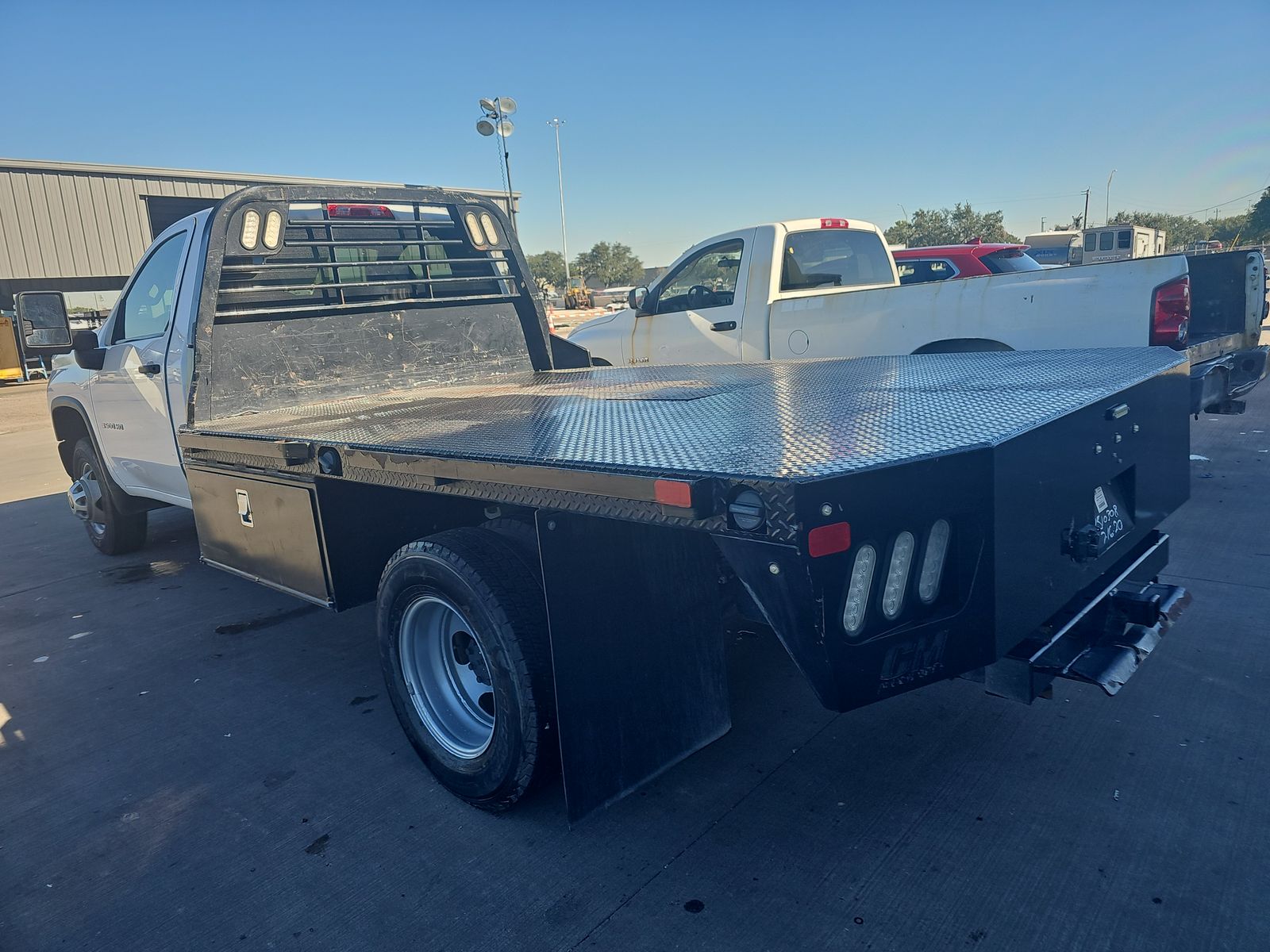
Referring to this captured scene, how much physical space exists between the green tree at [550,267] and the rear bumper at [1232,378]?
78.6m

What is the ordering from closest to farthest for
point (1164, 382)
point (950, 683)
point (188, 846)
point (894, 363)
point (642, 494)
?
point (642, 494) → point (188, 846) → point (1164, 382) → point (950, 683) → point (894, 363)

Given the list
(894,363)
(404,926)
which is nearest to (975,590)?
(404,926)

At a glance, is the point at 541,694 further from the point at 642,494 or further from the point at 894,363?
the point at 894,363

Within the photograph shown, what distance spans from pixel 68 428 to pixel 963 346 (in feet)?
22.3

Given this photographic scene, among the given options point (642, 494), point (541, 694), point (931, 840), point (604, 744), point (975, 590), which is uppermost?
point (642, 494)

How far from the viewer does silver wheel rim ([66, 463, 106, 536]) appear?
21.0ft

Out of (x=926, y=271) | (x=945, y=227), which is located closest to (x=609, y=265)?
(x=945, y=227)

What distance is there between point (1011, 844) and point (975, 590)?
3.27ft

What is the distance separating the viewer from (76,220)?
2816 cm

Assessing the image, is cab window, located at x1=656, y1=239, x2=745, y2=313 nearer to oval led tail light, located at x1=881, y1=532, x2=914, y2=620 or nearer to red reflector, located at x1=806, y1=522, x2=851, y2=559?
oval led tail light, located at x1=881, y1=532, x2=914, y2=620

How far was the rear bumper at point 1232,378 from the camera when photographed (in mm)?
5734

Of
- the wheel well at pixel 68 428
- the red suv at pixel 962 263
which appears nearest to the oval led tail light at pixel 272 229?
the wheel well at pixel 68 428

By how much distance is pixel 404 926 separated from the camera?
245 cm

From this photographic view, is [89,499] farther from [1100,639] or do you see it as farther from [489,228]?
[1100,639]
